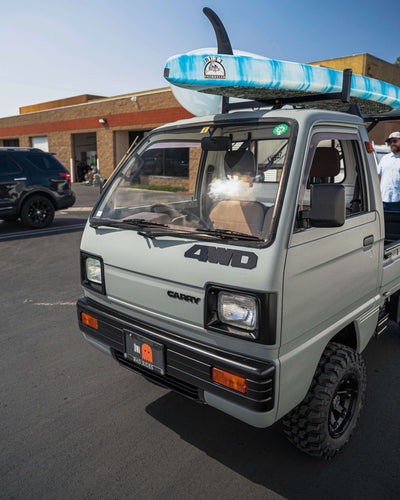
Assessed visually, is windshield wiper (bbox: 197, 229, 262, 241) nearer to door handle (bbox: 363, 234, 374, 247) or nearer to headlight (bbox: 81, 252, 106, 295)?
headlight (bbox: 81, 252, 106, 295)

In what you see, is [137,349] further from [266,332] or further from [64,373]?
[64,373]

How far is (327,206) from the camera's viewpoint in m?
2.18

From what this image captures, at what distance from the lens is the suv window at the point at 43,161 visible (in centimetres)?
984

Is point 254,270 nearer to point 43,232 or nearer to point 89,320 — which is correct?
point 89,320

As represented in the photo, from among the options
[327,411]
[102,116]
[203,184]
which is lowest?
[327,411]

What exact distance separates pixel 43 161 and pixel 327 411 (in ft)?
31.1

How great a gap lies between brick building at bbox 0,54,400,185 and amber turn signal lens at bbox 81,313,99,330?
18121 millimetres

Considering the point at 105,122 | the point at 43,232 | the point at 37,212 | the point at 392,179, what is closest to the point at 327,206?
the point at 392,179

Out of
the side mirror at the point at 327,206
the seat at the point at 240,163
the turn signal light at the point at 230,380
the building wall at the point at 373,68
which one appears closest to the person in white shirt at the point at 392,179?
the seat at the point at 240,163

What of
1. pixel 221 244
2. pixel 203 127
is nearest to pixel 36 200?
pixel 203 127

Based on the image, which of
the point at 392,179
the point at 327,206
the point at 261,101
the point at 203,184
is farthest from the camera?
the point at 392,179

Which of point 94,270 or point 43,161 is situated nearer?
point 94,270

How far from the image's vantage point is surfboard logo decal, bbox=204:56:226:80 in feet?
7.55

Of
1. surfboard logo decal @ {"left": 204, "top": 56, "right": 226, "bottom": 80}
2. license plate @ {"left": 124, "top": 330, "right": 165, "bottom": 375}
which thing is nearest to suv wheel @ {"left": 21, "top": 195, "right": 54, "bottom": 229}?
license plate @ {"left": 124, "top": 330, "right": 165, "bottom": 375}
